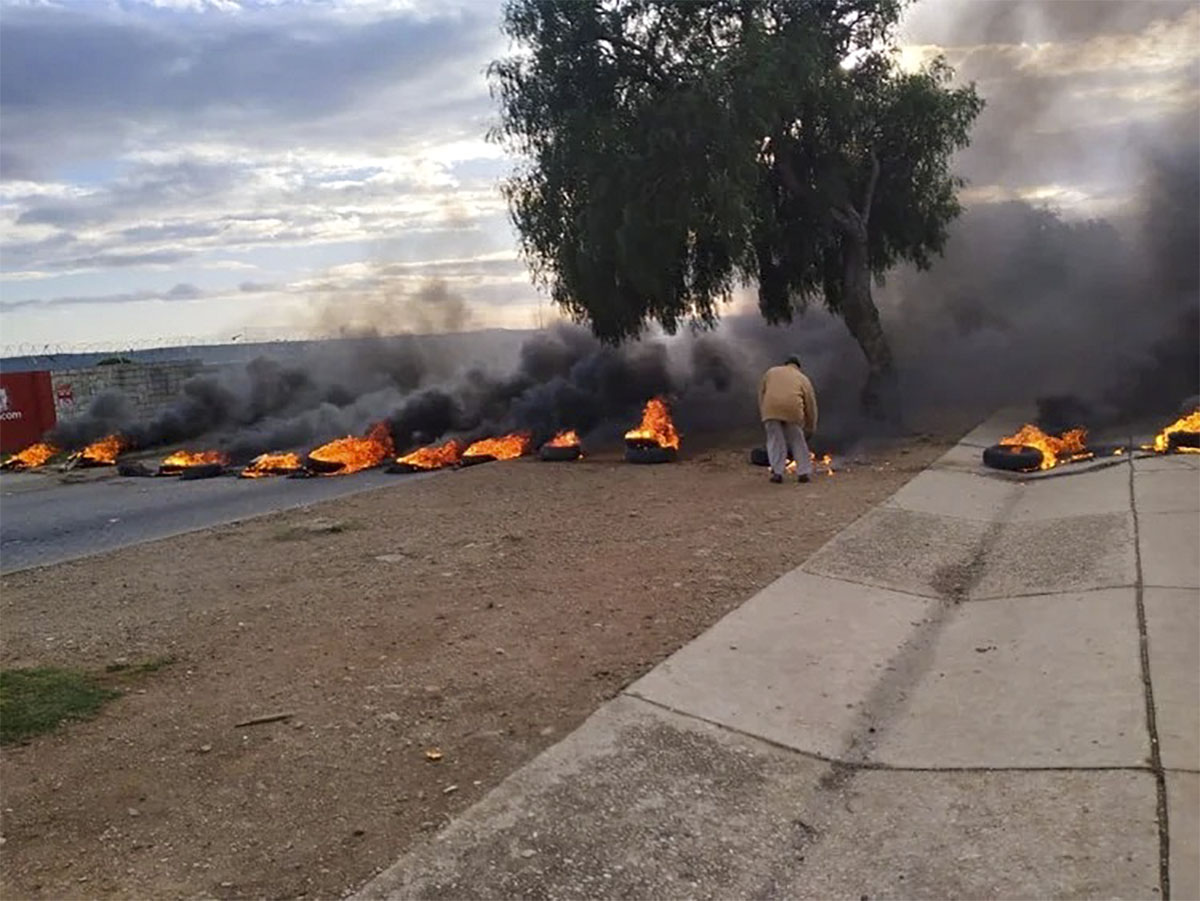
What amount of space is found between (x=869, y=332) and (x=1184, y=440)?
632 cm

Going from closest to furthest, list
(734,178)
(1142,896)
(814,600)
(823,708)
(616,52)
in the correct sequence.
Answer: (1142,896), (823,708), (814,600), (734,178), (616,52)

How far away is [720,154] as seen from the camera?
15.3 meters

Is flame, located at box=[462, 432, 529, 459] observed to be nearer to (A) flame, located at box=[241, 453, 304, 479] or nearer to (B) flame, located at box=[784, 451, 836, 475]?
(A) flame, located at box=[241, 453, 304, 479]

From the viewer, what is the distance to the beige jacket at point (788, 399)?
12.2m

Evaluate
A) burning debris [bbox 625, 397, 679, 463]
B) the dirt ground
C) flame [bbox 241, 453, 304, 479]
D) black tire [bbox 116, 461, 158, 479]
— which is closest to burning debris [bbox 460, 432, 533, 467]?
burning debris [bbox 625, 397, 679, 463]

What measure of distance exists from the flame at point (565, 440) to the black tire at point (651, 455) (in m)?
1.39

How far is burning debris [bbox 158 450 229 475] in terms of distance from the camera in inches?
766

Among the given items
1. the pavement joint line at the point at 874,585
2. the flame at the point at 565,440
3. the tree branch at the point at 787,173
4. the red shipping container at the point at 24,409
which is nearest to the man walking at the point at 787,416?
the pavement joint line at the point at 874,585

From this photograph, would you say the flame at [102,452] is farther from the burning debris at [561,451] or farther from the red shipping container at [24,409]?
the burning debris at [561,451]

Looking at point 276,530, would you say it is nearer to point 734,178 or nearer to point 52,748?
point 52,748

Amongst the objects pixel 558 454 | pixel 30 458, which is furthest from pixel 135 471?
pixel 558 454

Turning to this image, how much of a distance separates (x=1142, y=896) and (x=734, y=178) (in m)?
13.0

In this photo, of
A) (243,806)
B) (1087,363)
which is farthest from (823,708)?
(1087,363)

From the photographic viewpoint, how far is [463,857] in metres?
3.86
